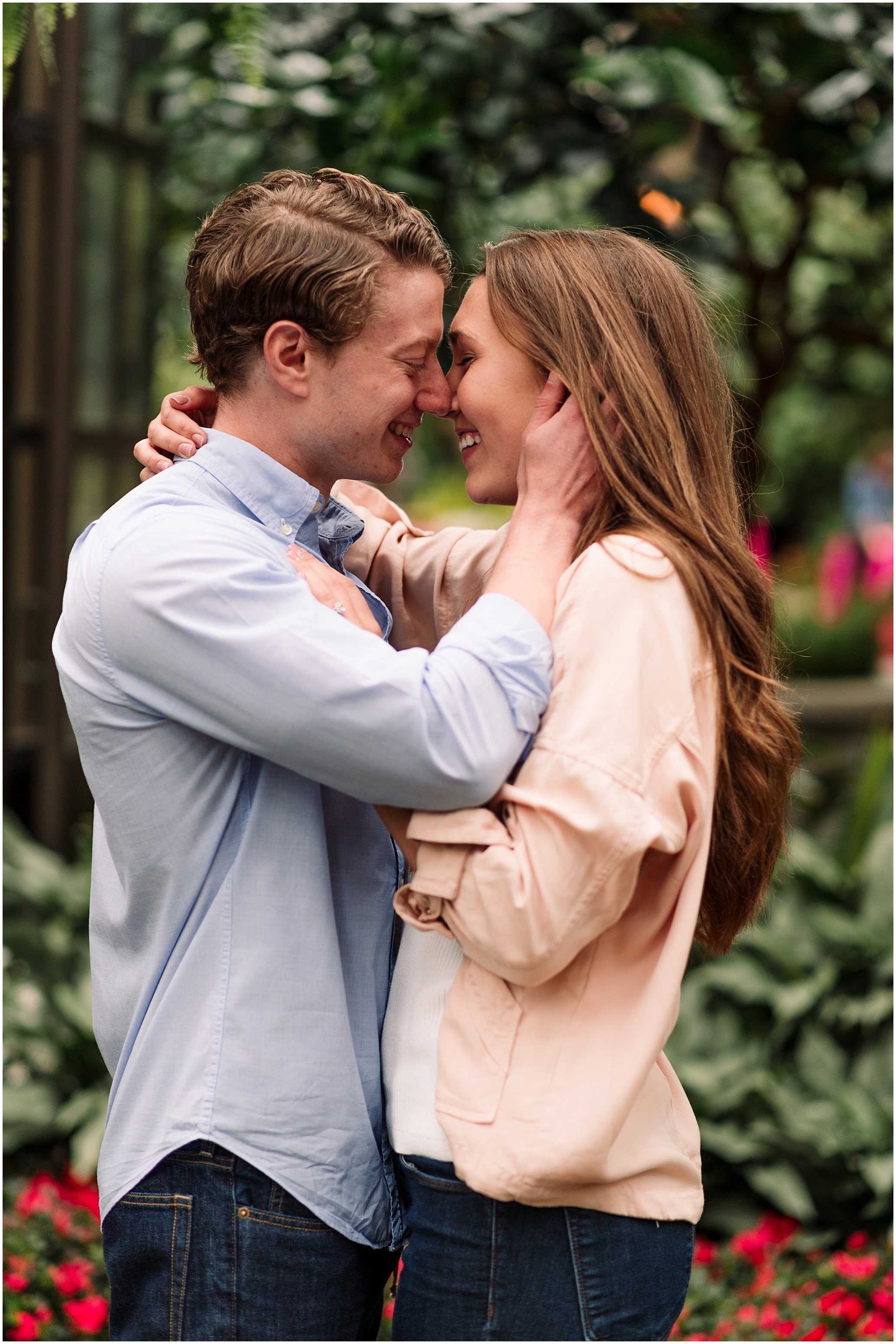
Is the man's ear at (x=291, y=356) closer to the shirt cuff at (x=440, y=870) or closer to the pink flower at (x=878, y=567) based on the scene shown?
the shirt cuff at (x=440, y=870)

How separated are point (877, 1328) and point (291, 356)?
2790mm

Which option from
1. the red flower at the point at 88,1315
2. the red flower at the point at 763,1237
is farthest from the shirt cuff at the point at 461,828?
the red flower at the point at 763,1237

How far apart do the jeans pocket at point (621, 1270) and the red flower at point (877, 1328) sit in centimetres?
183

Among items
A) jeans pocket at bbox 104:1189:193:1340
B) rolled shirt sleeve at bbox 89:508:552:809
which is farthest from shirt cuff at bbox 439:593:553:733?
jeans pocket at bbox 104:1189:193:1340

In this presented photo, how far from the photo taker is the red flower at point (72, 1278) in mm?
3146

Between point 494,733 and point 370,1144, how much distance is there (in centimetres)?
56

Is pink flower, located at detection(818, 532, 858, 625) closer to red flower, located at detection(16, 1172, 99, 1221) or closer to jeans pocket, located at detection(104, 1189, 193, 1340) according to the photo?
red flower, located at detection(16, 1172, 99, 1221)

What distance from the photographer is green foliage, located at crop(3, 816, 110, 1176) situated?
12.6 ft

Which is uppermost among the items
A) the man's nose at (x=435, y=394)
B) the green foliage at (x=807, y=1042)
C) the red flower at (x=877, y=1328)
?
the man's nose at (x=435, y=394)

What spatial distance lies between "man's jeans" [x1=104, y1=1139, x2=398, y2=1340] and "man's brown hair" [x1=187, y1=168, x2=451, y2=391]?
1.08m

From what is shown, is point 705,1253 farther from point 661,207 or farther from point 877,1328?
point 661,207

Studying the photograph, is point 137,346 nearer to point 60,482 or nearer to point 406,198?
point 60,482

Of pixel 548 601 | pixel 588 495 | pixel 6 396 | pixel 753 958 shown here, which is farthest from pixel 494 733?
pixel 6 396

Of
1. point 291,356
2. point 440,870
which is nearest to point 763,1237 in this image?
point 440,870
